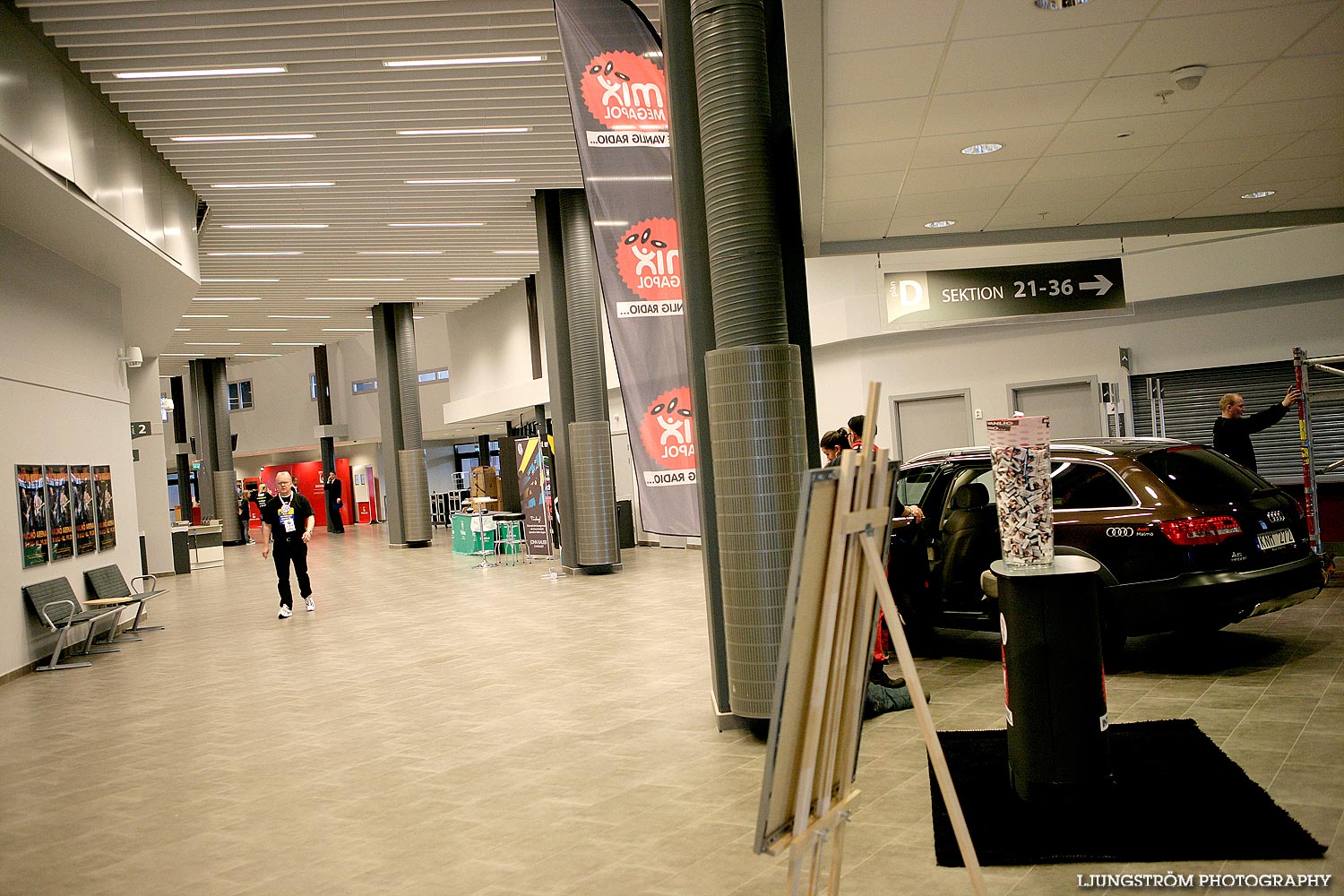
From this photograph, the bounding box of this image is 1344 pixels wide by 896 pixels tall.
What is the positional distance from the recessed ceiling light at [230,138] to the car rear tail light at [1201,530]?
1048 centimetres

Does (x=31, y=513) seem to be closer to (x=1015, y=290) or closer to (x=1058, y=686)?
(x=1015, y=290)

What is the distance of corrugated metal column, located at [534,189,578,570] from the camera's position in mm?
14719

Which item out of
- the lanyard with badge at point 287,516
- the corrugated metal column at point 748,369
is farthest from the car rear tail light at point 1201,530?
the lanyard with badge at point 287,516

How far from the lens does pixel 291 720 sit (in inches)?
253

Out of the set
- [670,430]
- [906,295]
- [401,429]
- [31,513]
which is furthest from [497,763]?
[401,429]

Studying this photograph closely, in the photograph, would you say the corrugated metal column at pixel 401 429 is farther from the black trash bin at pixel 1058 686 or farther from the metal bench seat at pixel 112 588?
the black trash bin at pixel 1058 686

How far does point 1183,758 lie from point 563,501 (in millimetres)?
11237

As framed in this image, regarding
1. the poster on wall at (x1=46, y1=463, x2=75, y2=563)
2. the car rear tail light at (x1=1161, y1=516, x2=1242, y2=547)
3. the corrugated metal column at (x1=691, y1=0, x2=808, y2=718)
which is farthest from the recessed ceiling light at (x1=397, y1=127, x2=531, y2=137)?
the car rear tail light at (x1=1161, y1=516, x2=1242, y2=547)

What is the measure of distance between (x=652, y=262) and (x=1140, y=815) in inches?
179

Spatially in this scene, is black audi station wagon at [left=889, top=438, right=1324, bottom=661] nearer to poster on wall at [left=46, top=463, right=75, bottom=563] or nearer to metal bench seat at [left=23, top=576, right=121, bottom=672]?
metal bench seat at [left=23, top=576, right=121, bottom=672]

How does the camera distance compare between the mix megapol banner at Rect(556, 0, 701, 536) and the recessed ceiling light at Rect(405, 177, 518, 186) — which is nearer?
the mix megapol banner at Rect(556, 0, 701, 536)

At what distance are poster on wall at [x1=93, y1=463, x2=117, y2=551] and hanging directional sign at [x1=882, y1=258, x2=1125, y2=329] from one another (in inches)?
369

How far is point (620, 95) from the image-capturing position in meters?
6.95

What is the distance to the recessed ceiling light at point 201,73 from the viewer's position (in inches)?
391
